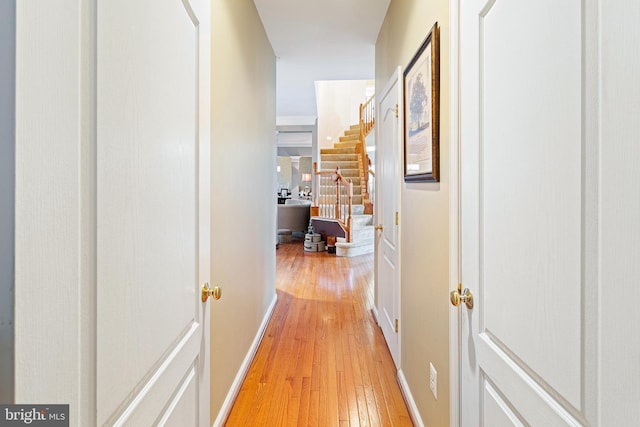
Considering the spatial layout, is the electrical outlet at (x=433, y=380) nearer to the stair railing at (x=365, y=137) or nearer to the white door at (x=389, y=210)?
the white door at (x=389, y=210)

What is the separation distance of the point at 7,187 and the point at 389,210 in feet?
8.28

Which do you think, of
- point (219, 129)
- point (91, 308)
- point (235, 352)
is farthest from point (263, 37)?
point (91, 308)

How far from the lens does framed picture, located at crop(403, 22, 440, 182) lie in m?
1.57

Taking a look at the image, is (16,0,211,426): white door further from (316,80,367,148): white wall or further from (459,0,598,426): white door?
(316,80,367,148): white wall

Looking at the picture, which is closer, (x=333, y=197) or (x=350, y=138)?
(x=333, y=197)

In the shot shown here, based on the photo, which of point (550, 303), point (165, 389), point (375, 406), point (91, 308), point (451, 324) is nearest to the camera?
point (91, 308)

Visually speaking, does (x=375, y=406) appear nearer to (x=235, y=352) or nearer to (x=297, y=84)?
(x=235, y=352)

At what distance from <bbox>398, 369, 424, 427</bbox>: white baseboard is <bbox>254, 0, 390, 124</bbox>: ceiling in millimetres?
2750

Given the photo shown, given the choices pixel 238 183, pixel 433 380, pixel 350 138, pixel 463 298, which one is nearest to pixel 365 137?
pixel 350 138

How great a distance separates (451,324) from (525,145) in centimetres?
78

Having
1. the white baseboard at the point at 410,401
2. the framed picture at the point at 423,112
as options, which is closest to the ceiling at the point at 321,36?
the framed picture at the point at 423,112

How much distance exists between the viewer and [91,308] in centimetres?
57

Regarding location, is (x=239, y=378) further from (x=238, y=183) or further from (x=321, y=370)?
(x=238, y=183)

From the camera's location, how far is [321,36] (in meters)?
3.34
